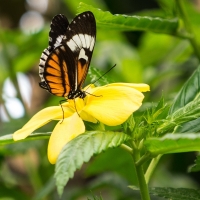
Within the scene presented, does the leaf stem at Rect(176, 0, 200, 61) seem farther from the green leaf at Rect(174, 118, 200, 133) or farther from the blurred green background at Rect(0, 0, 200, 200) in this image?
the green leaf at Rect(174, 118, 200, 133)

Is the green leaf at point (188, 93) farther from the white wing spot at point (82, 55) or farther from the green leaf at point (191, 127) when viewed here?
the white wing spot at point (82, 55)

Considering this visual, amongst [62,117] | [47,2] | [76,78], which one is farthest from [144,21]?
[47,2]

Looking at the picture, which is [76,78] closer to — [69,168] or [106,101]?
[106,101]

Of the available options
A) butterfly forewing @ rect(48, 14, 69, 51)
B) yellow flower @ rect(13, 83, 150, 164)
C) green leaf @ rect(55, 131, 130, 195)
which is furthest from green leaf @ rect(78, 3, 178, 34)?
green leaf @ rect(55, 131, 130, 195)

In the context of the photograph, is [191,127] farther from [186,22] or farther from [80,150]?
[186,22]

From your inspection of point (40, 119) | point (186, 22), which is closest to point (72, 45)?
point (40, 119)
